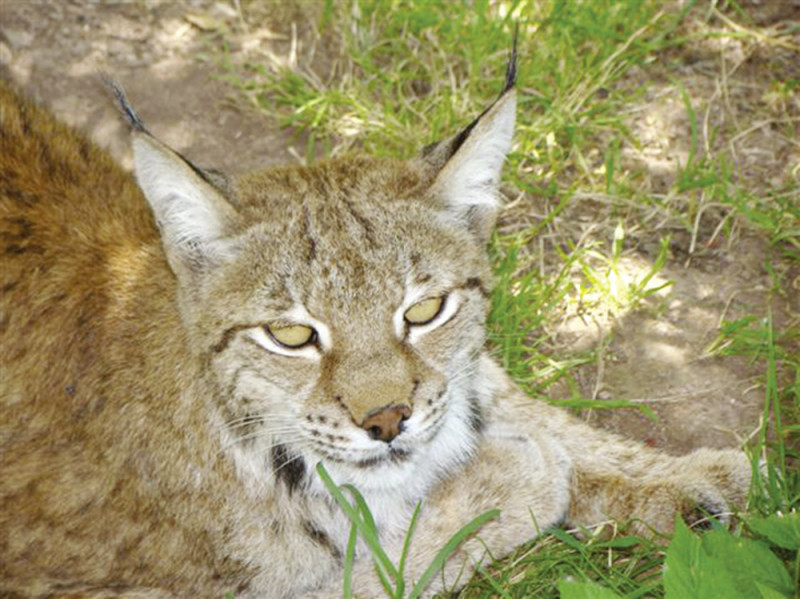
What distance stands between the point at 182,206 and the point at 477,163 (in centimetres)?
100

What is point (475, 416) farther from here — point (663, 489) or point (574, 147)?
point (574, 147)

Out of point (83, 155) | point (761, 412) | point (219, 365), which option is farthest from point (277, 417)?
point (761, 412)

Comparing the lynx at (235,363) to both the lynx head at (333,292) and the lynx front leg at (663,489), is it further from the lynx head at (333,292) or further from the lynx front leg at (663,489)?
the lynx front leg at (663,489)

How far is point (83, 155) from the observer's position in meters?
4.22

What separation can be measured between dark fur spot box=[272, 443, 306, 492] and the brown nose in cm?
46

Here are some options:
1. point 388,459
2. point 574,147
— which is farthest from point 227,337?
point 574,147

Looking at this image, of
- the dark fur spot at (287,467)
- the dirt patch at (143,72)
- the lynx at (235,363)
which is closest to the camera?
the lynx at (235,363)

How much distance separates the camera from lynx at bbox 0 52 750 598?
342 cm

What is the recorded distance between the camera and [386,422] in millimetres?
3371

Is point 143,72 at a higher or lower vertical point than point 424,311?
higher

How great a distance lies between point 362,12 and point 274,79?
640 millimetres

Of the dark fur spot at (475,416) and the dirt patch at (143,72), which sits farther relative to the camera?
the dirt patch at (143,72)

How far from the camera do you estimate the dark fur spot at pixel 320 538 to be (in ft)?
12.6

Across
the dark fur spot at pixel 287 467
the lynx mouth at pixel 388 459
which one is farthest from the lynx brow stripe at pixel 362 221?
the dark fur spot at pixel 287 467
